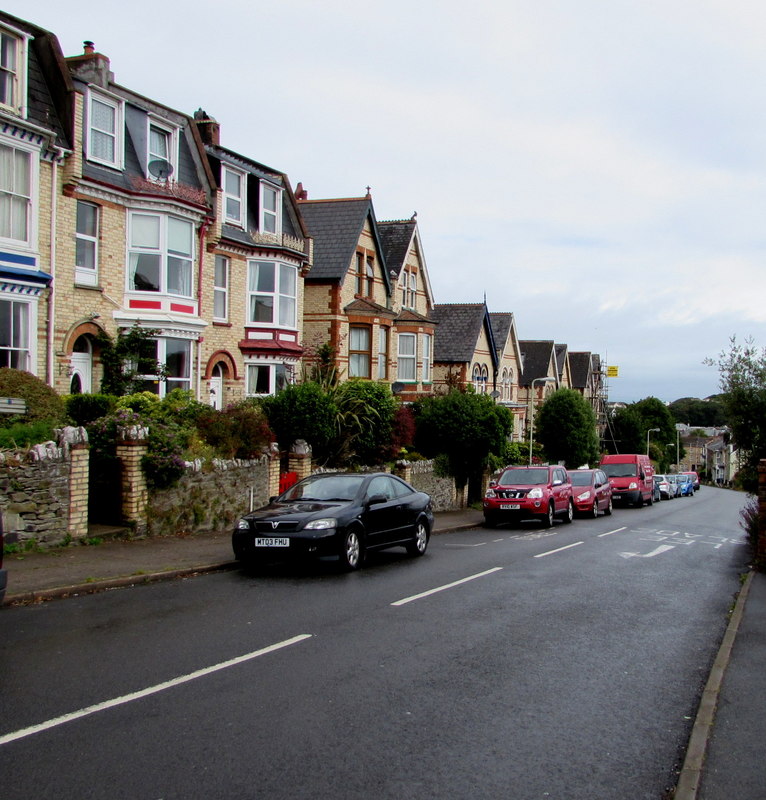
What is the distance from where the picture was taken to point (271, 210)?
95.9ft

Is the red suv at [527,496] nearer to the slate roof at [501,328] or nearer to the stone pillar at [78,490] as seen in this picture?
the stone pillar at [78,490]

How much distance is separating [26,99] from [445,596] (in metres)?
15.9

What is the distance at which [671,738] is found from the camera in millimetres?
5758

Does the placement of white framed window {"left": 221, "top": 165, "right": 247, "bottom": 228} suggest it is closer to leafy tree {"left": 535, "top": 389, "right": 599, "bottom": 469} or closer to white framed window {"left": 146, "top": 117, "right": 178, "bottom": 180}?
white framed window {"left": 146, "top": 117, "right": 178, "bottom": 180}

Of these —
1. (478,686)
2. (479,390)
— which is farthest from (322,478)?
(479,390)

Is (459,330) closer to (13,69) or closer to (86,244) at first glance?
(86,244)

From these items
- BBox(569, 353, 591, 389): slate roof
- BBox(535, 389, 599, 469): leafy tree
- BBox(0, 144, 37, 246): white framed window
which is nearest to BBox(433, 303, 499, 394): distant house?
BBox(535, 389, 599, 469): leafy tree

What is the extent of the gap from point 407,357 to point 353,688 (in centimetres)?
3226

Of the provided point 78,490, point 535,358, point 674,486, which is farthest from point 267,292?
point 535,358

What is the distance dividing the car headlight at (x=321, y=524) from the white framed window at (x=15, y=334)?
1038 cm

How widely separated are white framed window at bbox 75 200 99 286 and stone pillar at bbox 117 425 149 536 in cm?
804

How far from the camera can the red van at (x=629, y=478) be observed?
122 feet

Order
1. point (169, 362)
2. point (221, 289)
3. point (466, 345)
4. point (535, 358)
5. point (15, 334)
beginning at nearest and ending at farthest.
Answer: point (15, 334), point (169, 362), point (221, 289), point (466, 345), point (535, 358)

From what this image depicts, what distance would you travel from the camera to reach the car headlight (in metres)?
12.3
